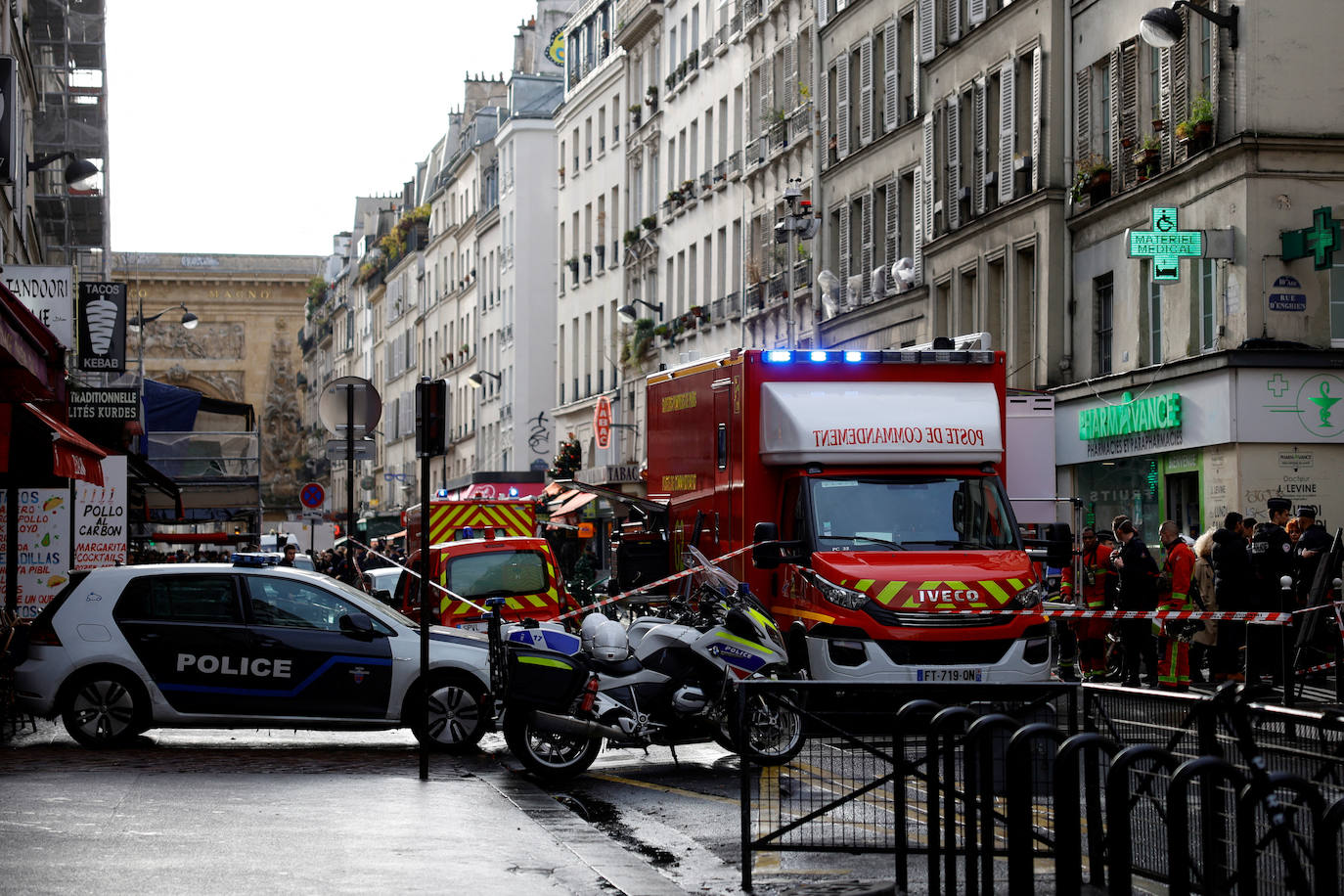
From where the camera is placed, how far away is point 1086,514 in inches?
1293

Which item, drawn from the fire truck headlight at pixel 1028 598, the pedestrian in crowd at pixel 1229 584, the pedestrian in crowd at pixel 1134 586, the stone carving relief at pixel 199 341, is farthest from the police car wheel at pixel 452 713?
the stone carving relief at pixel 199 341

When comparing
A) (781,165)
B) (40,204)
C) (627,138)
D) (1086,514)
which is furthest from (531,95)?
(1086,514)

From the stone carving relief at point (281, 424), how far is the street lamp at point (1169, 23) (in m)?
105

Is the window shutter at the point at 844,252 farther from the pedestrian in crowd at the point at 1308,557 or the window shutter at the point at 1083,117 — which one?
the pedestrian in crowd at the point at 1308,557

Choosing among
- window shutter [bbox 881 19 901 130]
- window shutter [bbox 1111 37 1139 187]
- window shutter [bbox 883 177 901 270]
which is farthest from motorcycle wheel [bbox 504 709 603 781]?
window shutter [bbox 881 19 901 130]

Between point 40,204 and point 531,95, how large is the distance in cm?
4104

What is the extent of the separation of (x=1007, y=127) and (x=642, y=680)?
72.1 feet

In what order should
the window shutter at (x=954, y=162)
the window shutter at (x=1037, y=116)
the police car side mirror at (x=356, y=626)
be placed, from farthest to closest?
1. the window shutter at (x=954, y=162)
2. the window shutter at (x=1037, y=116)
3. the police car side mirror at (x=356, y=626)

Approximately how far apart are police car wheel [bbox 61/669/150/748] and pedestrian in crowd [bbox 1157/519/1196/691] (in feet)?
32.1

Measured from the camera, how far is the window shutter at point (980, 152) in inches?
1438

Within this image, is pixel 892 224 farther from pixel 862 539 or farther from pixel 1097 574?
pixel 862 539

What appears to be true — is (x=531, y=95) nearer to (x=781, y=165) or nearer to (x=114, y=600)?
(x=781, y=165)

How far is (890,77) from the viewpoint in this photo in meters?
42.0

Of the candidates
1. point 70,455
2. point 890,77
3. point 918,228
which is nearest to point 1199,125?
point 918,228
